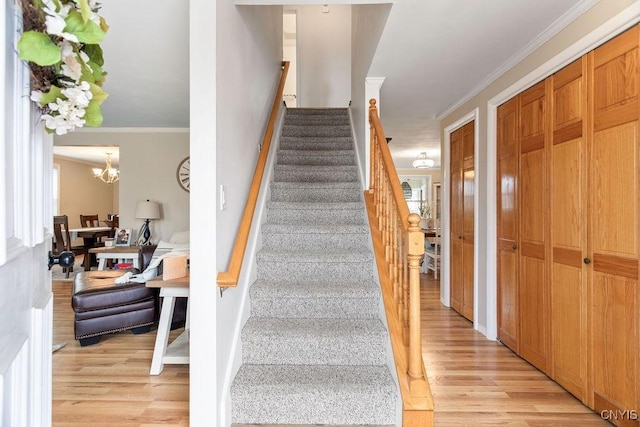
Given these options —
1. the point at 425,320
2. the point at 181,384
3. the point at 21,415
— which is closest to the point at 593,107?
the point at 425,320

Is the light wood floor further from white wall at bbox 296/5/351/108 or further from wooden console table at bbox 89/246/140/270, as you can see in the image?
white wall at bbox 296/5/351/108

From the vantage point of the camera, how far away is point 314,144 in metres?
4.23

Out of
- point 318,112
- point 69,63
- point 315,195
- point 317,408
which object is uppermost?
point 318,112

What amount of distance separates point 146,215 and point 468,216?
4683 millimetres

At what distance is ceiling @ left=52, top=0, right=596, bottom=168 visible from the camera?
216 centimetres

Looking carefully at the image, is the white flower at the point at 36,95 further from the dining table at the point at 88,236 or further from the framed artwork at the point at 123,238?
the dining table at the point at 88,236

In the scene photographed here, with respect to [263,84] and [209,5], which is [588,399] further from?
[263,84]

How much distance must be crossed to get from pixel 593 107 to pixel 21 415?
2.85 m

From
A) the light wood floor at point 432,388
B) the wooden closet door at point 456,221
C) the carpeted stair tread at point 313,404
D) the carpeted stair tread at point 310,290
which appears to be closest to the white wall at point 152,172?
the light wood floor at point 432,388

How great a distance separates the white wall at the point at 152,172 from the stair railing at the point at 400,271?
3.94 metres

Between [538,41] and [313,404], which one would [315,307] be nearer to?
[313,404]

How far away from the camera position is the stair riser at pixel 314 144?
4215mm

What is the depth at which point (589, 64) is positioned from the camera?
82.8 inches

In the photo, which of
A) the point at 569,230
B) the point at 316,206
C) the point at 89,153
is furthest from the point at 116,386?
the point at 89,153
